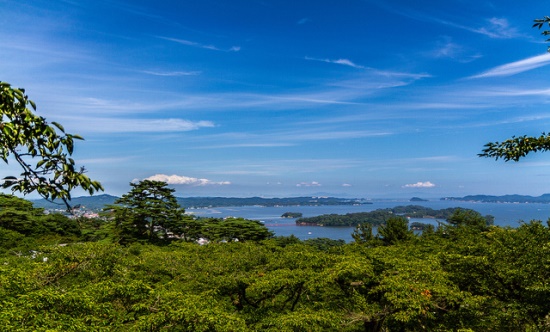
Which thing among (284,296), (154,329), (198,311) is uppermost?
(198,311)

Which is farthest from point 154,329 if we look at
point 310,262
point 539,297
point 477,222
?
point 477,222

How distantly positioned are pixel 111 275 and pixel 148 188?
70.3 feet

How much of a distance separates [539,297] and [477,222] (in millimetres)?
28956

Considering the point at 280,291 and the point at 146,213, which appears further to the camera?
the point at 146,213

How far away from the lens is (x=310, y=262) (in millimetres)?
11648

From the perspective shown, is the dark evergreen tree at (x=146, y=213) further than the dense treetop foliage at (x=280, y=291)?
Yes

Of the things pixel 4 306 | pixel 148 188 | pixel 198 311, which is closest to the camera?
pixel 4 306

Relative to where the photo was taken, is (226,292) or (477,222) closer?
(226,292)

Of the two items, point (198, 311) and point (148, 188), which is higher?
point (148, 188)

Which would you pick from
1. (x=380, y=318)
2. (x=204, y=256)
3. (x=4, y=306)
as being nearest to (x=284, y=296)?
(x=380, y=318)

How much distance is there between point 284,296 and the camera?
484 inches

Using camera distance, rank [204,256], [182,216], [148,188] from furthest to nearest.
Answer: [182,216] → [148,188] → [204,256]

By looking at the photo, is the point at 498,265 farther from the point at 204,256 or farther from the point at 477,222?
the point at 477,222

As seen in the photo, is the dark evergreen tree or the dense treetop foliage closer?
the dense treetop foliage
